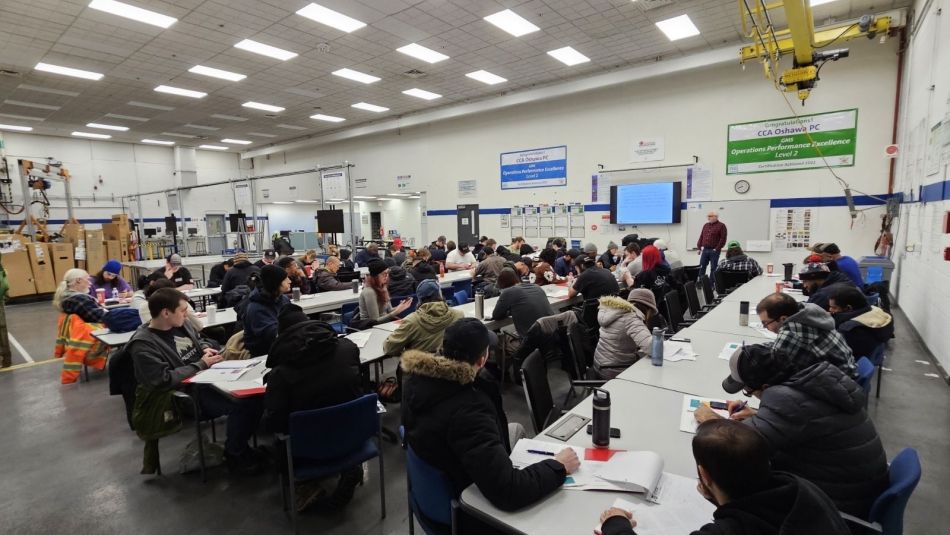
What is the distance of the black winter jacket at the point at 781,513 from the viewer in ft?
3.63

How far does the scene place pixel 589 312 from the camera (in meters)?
4.91

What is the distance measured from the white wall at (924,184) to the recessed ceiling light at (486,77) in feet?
23.7

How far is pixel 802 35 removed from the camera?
635 cm

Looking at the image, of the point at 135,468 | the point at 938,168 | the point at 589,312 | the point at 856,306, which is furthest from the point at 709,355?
the point at 135,468

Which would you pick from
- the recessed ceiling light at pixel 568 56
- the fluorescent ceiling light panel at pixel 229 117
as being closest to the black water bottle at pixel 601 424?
the recessed ceiling light at pixel 568 56

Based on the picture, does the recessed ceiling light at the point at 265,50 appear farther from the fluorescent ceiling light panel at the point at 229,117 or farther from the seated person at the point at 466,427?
the seated person at the point at 466,427

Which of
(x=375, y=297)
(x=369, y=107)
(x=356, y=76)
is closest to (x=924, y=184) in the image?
(x=375, y=297)

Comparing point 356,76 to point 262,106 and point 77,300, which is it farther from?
point 77,300

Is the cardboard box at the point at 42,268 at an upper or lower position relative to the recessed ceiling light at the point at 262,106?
lower

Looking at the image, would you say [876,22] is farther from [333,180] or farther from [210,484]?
[210,484]

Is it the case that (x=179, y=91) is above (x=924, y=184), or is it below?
above

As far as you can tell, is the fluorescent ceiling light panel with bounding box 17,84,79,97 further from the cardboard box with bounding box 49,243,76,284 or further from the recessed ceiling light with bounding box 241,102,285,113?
the cardboard box with bounding box 49,243,76,284

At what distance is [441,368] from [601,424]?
2.60 ft

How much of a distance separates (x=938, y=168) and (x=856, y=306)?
2.72m
